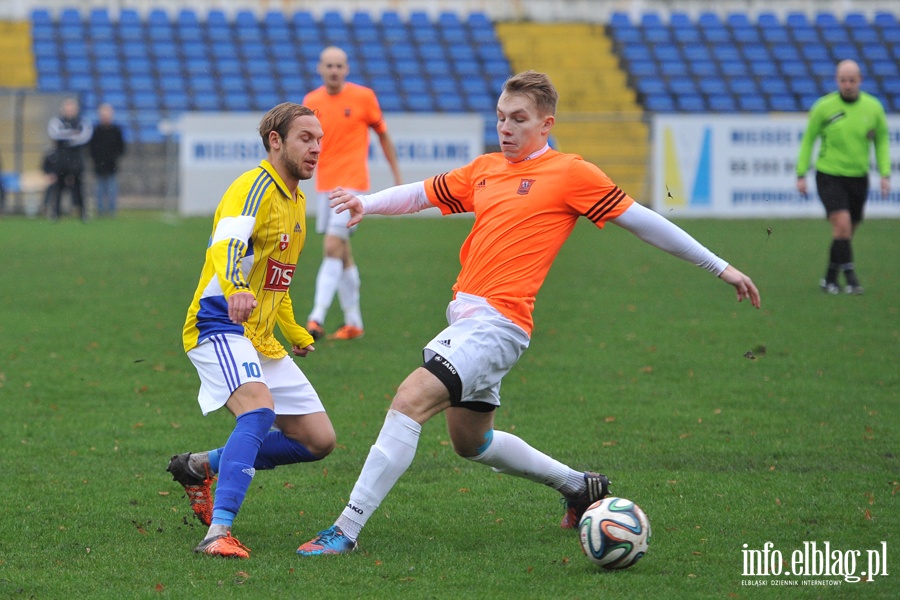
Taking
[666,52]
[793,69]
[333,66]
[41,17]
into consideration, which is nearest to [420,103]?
[666,52]

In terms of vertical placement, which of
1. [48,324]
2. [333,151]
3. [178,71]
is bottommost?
[48,324]

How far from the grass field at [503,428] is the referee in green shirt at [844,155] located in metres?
0.56

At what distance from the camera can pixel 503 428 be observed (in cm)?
688

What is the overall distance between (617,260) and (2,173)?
15.0 metres

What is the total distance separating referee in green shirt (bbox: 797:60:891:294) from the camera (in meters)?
12.6

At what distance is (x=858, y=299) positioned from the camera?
1233 cm

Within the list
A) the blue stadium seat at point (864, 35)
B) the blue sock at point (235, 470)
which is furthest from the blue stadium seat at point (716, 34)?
the blue sock at point (235, 470)

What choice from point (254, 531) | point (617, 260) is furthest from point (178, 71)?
point (254, 531)

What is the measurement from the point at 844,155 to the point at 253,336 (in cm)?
948

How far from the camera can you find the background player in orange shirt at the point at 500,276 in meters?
4.59

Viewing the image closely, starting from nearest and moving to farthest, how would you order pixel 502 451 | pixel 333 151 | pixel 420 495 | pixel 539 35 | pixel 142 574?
pixel 142 574
pixel 502 451
pixel 420 495
pixel 333 151
pixel 539 35

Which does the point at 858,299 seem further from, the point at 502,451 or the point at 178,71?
the point at 178,71

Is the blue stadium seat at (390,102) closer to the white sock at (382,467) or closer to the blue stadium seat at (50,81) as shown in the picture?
the blue stadium seat at (50,81)

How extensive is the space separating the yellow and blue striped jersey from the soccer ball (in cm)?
150
